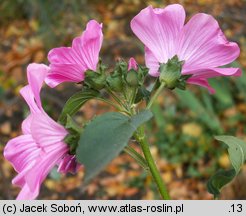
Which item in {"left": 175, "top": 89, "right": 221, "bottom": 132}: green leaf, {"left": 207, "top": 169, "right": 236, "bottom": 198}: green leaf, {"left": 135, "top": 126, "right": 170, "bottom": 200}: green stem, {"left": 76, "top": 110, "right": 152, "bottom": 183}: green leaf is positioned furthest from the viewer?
{"left": 175, "top": 89, "right": 221, "bottom": 132}: green leaf

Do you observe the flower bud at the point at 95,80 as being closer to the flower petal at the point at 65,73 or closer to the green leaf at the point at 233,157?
the flower petal at the point at 65,73

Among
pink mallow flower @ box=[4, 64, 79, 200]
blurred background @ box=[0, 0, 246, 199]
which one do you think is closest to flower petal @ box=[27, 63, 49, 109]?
pink mallow flower @ box=[4, 64, 79, 200]

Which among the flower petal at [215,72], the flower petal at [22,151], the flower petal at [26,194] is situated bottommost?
the flower petal at [26,194]

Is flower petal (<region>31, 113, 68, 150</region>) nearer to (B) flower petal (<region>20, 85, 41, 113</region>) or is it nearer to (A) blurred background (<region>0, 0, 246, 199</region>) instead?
(B) flower petal (<region>20, 85, 41, 113</region>)

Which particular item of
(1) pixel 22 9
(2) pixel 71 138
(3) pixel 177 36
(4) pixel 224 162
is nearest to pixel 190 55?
(3) pixel 177 36

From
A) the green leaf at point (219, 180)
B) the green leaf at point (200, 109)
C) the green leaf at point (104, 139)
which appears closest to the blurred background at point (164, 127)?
the green leaf at point (200, 109)

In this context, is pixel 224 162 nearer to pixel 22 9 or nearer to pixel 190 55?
pixel 190 55
